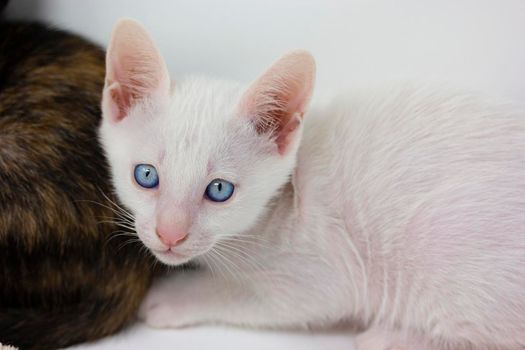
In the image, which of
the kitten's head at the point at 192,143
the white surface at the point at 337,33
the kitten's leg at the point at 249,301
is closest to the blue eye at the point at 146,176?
the kitten's head at the point at 192,143

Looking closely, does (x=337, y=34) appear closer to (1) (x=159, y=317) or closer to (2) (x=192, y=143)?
(2) (x=192, y=143)

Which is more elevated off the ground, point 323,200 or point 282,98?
point 282,98

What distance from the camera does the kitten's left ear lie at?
4.57ft

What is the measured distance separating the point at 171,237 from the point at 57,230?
0.97ft

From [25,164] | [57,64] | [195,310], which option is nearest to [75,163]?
[25,164]

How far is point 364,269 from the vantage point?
1.60 m

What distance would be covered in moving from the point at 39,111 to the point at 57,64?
0.21 metres

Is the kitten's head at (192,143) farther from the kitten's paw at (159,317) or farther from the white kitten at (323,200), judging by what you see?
the kitten's paw at (159,317)

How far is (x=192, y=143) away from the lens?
1432 millimetres

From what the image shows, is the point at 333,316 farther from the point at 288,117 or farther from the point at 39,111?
the point at 39,111

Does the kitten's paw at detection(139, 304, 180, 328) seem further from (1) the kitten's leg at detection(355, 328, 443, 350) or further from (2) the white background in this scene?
(2) the white background

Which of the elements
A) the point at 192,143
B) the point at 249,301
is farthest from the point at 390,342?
the point at 192,143

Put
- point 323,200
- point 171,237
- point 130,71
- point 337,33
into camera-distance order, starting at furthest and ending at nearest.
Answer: point 337,33
point 323,200
point 130,71
point 171,237

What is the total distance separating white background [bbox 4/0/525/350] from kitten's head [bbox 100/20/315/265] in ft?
1.61
